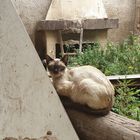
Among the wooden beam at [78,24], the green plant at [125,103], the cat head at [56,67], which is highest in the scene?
the wooden beam at [78,24]

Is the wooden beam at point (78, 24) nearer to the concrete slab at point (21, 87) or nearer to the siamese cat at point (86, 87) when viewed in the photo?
the siamese cat at point (86, 87)

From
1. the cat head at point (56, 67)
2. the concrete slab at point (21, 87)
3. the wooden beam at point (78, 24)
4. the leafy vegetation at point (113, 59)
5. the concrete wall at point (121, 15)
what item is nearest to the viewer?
the concrete slab at point (21, 87)

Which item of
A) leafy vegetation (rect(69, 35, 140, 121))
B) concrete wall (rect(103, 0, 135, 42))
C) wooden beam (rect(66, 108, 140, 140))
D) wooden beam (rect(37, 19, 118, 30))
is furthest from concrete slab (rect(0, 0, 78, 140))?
concrete wall (rect(103, 0, 135, 42))

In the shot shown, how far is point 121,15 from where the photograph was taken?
9.14m

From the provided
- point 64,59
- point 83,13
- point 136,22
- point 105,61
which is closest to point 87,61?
point 105,61

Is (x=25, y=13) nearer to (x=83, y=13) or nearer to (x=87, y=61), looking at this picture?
(x=83, y=13)

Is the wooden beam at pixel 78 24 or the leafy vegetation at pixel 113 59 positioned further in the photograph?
the wooden beam at pixel 78 24

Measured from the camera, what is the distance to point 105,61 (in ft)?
21.8

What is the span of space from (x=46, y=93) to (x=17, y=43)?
0.34 meters

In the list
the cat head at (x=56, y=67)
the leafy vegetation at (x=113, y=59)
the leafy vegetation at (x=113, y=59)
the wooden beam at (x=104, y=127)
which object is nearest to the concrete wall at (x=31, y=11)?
the leafy vegetation at (x=113, y=59)

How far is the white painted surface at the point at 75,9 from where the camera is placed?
8273mm

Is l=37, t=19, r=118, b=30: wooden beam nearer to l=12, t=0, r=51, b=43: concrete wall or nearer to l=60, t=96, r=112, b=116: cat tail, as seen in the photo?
l=12, t=0, r=51, b=43: concrete wall

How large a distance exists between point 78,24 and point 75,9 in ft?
1.79

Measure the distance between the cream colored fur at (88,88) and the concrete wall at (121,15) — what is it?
6289 millimetres
